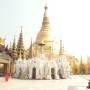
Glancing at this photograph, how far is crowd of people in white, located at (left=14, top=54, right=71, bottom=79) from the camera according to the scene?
2302 centimetres

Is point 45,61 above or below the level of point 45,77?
above

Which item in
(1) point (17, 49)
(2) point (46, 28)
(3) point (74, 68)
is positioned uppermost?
(2) point (46, 28)

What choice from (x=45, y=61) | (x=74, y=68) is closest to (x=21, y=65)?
(x=45, y=61)

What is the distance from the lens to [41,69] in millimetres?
22906

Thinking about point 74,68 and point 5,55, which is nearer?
point 5,55

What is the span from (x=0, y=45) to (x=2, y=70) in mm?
3032

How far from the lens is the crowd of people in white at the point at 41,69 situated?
23019mm

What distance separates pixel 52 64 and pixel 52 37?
24.6 meters

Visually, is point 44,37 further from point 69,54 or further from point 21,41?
point 21,41

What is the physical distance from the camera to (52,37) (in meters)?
48.1

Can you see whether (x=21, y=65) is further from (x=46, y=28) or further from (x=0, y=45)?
(x=46, y=28)

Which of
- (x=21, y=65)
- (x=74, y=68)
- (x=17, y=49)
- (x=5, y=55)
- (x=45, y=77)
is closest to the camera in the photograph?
(x=45, y=77)

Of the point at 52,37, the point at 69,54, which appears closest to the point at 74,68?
the point at 69,54

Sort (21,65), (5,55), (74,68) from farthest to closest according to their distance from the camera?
1. (74,68)
2. (5,55)
3. (21,65)
